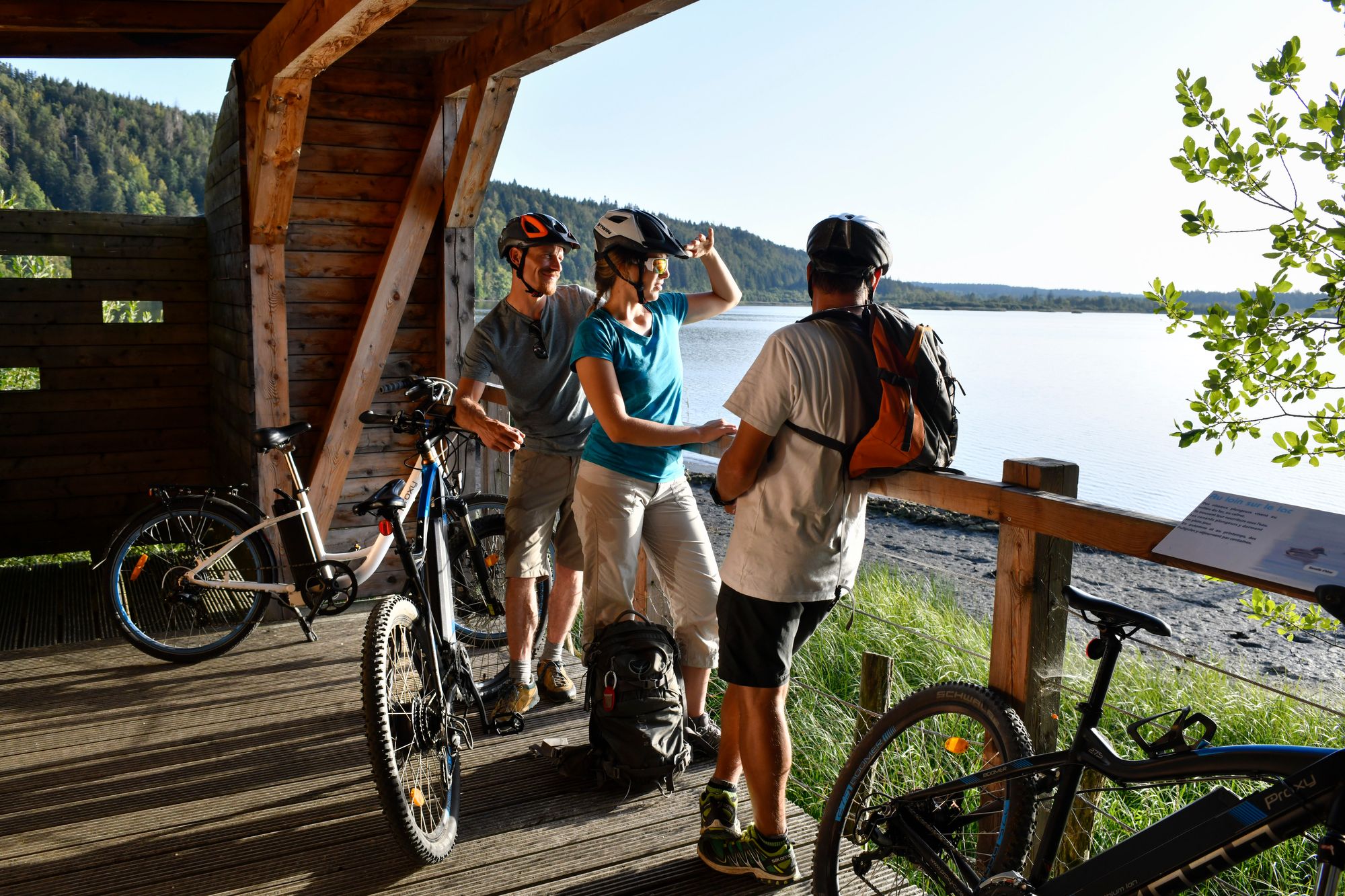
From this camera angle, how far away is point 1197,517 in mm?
1654

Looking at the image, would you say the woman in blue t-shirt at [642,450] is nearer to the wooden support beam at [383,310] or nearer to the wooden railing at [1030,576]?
the wooden railing at [1030,576]

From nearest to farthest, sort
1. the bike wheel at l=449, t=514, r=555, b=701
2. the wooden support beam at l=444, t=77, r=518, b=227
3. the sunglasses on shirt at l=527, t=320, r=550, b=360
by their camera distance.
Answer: the sunglasses on shirt at l=527, t=320, r=550, b=360 → the bike wheel at l=449, t=514, r=555, b=701 → the wooden support beam at l=444, t=77, r=518, b=227

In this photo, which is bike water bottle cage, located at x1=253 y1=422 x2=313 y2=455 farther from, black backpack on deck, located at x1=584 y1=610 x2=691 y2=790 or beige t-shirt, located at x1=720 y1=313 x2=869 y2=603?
beige t-shirt, located at x1=720 y1=313 x2=869 y2=603

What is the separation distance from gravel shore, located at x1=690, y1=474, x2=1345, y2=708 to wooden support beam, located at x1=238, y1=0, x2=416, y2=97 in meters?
5.07

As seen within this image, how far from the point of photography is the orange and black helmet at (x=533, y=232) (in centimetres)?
312

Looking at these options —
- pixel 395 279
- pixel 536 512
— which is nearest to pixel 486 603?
pixel 536 512

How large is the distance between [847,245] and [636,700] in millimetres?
1345

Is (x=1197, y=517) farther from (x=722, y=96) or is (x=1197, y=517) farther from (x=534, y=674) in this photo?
(x=722, y=96)

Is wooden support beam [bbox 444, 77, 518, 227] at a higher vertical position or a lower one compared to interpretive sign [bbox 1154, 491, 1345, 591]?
higher

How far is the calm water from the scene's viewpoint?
15.4m

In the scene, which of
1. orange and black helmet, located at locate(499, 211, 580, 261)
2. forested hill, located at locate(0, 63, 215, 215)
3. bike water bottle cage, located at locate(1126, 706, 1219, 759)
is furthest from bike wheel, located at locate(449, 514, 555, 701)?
forested hill, located at locate(0, 63, 215, 215)

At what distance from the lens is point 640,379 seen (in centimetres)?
268

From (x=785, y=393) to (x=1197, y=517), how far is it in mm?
755

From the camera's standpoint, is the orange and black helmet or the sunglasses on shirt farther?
the sunglasses on shirt
